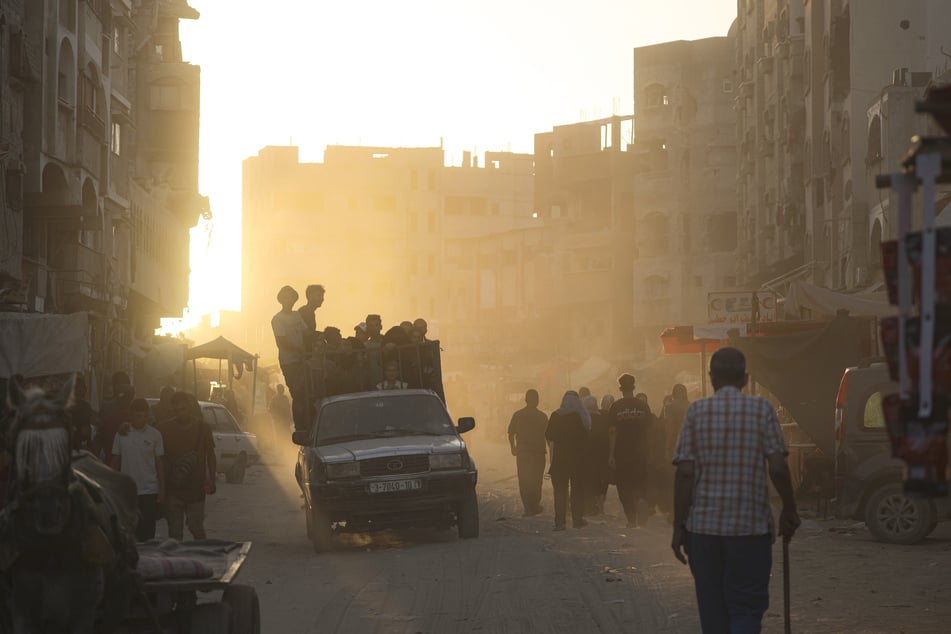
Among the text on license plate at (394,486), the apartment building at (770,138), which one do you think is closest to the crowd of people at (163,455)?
the text on license plate at (394,486)

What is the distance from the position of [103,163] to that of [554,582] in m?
30.6

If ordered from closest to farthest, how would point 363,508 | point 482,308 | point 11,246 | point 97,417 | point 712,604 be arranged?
point 712,604 < point 97,417 < point 363,508 < point 11,246 < point 482,308

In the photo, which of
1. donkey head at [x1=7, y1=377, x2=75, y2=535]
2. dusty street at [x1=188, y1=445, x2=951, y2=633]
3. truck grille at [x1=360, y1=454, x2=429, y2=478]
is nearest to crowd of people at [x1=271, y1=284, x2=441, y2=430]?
dusty street at [x1=188, y1=445, x2=951, y2=633]

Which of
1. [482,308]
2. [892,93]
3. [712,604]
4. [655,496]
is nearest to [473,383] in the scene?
[482,308]

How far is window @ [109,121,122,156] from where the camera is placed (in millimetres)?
49009

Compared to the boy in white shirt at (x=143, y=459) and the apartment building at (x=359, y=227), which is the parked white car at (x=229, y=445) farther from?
the apartment building at (x=359, y=227)

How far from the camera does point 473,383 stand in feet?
308

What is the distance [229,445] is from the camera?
35.2 meters

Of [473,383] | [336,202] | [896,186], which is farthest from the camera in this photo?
[336,202]

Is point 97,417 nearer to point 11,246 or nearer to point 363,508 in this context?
point 363,508

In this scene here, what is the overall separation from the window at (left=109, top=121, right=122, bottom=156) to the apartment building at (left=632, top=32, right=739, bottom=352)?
140ft

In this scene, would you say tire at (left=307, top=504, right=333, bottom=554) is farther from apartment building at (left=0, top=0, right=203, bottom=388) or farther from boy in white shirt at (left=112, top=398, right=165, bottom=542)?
apartment building at (left=0, top=0, right=203, bottom=388)

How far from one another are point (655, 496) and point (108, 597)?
1585cm

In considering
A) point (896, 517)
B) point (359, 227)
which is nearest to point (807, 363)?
point (896, 517)
